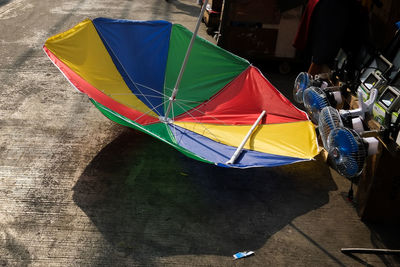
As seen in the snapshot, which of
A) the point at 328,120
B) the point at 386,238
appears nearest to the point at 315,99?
the point at 328,120

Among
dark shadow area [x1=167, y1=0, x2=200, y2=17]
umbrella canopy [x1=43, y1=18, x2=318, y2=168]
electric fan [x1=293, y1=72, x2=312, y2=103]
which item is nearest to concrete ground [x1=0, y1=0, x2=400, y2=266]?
umbrella canopy [x1=43, y1=18, x2=318, y2=168]

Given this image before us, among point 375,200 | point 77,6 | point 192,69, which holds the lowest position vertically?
point 77,6

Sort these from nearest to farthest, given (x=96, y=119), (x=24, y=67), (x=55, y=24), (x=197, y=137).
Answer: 1. (x=197, y=137)
2. (x=96, y=119)
3. (x=24, y=67)
4. (x=55, y=24)

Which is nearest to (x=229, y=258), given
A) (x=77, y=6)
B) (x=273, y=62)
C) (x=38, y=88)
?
(x=38, y=88)

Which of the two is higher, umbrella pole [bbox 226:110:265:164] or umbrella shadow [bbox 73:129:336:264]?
umbrella pole [bbox 226:110:265:164]

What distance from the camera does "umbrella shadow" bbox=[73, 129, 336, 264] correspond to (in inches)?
166

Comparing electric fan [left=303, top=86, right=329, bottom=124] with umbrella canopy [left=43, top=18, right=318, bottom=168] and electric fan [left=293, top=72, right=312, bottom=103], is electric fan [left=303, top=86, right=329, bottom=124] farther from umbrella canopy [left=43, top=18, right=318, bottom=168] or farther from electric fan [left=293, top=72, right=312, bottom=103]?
electric fan [left=293, top=72, right=312, bottom=103]

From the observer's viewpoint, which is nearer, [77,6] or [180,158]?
[180,158]

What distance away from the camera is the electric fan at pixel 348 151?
379cm

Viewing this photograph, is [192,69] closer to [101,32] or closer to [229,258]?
[101,32]

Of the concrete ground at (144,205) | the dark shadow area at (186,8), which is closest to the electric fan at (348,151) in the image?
the concrete ground at (144,205)

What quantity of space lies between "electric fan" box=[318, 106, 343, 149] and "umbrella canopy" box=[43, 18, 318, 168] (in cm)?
30

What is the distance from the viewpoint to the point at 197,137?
4953mm

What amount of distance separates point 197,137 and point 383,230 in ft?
7.31
